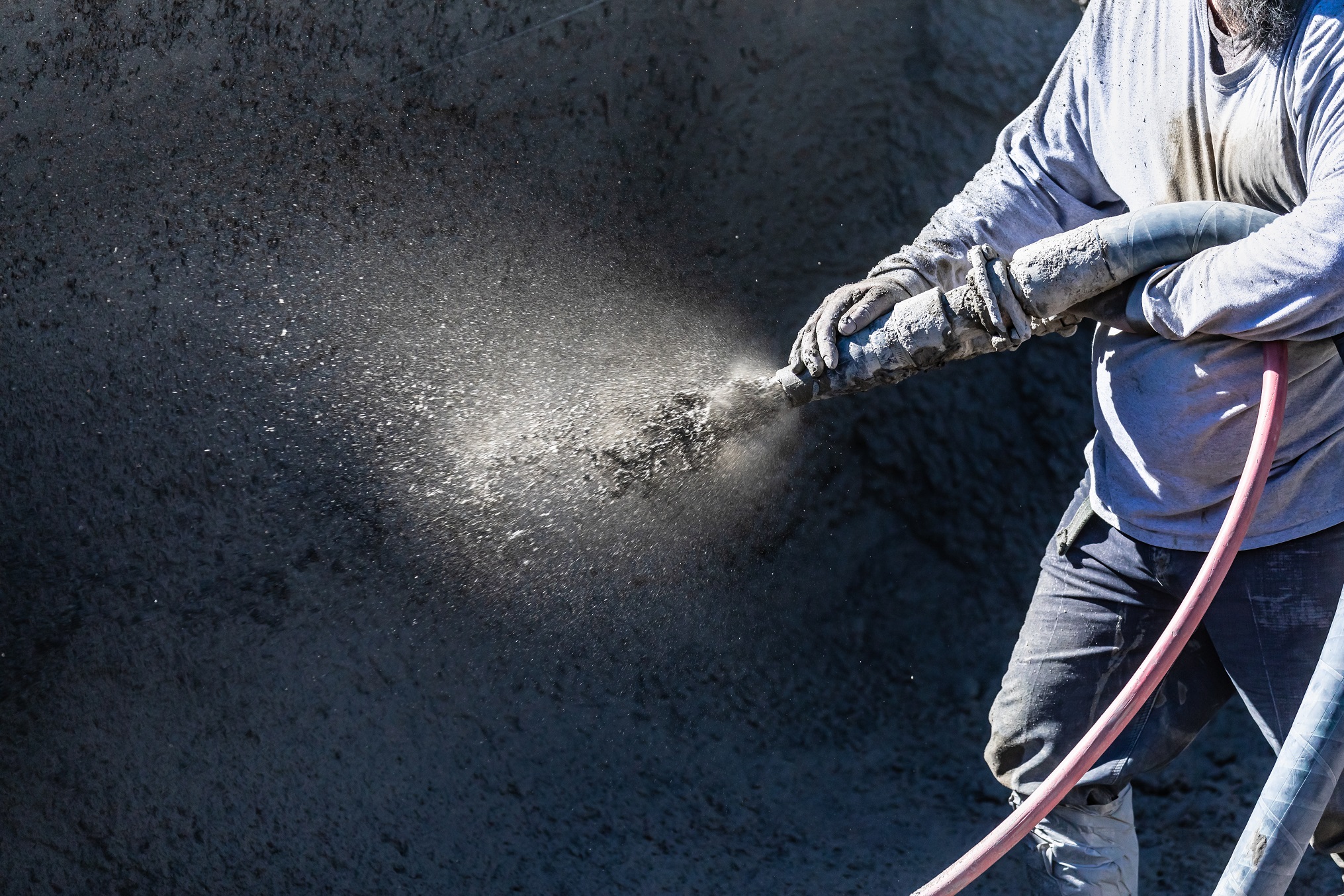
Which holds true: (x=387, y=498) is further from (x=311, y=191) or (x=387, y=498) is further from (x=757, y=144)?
(x=757, y=144)

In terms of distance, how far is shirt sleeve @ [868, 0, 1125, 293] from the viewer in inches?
60.4

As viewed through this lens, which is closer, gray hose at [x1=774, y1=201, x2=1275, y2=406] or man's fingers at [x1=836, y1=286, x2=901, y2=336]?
gray hose at [x1=774, y1=201, x2=1275, y2=406]

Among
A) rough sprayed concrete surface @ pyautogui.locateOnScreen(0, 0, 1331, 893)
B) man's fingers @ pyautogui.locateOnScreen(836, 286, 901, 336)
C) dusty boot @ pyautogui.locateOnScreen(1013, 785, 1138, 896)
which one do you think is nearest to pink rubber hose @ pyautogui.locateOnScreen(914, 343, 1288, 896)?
dusty boot @ pyautogui.locateOnScreen(1013, 785, 1138, 896)

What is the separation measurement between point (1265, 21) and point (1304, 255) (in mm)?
278

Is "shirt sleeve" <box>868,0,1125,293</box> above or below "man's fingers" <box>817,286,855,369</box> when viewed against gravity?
above

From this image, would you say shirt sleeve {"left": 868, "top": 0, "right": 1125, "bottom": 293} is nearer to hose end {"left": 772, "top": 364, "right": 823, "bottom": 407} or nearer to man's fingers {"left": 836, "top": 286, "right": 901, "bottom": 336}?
man's fingers {"left": 836, "top": 286, "right": 901, "bottom": 336}

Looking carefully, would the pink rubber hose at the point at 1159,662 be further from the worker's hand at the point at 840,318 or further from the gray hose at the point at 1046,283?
the worker's hand at the point at 840,318

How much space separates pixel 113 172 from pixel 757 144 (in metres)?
1.23

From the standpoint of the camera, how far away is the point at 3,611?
6.81 ft

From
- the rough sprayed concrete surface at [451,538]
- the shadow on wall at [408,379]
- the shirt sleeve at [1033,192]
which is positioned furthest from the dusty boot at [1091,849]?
the shadow on wall at [408,379]

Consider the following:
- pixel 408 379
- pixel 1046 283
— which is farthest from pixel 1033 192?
pixel 408 379

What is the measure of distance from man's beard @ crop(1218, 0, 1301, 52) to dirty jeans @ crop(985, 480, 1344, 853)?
0.56m

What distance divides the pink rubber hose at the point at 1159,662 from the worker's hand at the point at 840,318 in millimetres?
462

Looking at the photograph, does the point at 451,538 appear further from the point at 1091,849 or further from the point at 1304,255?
the point at 1304,255
